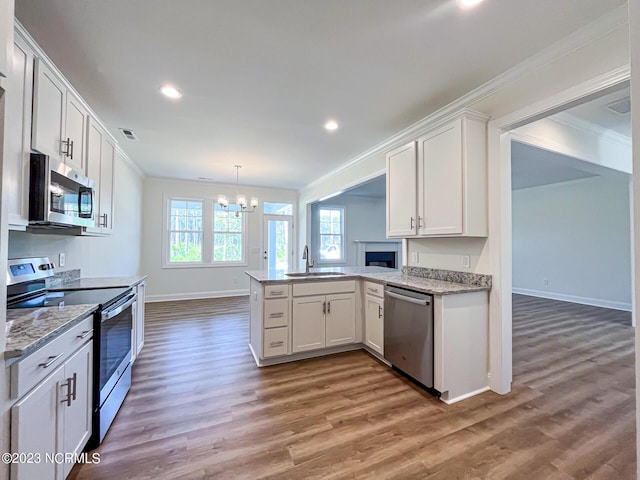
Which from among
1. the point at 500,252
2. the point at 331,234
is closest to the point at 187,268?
the point at 331,234

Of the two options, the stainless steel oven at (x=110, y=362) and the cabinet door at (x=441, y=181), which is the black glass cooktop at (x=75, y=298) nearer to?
the stainless steel oven at (x=110, y=362)

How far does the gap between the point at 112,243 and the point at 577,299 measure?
906cm

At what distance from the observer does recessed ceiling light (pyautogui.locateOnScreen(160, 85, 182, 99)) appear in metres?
2.50

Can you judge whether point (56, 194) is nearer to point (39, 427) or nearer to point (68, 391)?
point (68, 391)

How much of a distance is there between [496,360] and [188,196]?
21.0 ft

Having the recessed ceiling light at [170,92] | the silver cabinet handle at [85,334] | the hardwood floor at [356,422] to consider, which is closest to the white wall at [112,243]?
the silver cabinet handle at [85,334]

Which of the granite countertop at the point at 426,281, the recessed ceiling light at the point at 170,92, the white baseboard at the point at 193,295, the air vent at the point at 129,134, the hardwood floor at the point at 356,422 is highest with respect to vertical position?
the air vent at the point at 129,134

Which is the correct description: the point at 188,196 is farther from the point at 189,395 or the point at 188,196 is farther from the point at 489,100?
the point at 489,100

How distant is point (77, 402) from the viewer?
4.84ft

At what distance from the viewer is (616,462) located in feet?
5.35

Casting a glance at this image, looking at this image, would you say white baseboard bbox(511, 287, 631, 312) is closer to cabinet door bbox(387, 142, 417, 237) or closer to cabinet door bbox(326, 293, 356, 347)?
cabinet door bbox(387, 142, 417, 237)

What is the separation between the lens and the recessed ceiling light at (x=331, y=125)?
3228 millimetres

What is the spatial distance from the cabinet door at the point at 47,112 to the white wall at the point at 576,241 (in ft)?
27.3

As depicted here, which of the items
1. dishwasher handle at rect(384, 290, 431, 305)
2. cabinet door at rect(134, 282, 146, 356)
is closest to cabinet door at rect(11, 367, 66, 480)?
cabinet door at rect(134, 282, 146, 356)
